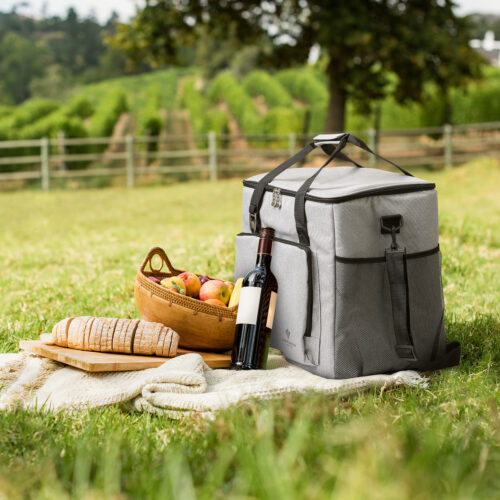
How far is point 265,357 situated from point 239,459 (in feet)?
4.25

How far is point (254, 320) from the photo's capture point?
9.78ft

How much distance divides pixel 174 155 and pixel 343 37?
15.4 ft

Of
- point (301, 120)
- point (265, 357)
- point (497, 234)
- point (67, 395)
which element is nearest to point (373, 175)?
point (265, 357)

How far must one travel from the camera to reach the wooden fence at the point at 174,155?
1761 cm

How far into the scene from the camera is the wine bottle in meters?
2.99

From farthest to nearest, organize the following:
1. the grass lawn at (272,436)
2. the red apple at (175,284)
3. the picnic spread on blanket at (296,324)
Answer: the red apple at (175,284)
the picnic spread on blanket at (296,324)
the grass lawn at (272,436)

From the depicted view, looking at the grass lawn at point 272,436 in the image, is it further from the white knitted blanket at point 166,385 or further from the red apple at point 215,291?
the red apple at point 215,291

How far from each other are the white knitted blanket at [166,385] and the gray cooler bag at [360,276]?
0.12 meters

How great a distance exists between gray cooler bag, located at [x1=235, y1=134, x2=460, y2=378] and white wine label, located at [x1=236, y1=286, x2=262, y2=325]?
0.16 meters

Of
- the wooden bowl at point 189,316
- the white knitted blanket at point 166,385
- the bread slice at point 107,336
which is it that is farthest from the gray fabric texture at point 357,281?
the bread slice at point 107,336

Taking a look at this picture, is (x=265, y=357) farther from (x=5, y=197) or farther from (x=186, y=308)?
(x=5, y=197)

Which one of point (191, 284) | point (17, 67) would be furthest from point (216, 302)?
point (17, 67)

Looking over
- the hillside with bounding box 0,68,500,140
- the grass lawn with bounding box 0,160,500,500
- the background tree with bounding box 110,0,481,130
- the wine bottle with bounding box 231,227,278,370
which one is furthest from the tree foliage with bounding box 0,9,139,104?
the wine bottle with bounding box 231,227,278,370

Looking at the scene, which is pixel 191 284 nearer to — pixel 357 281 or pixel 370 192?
pixel 357 281
